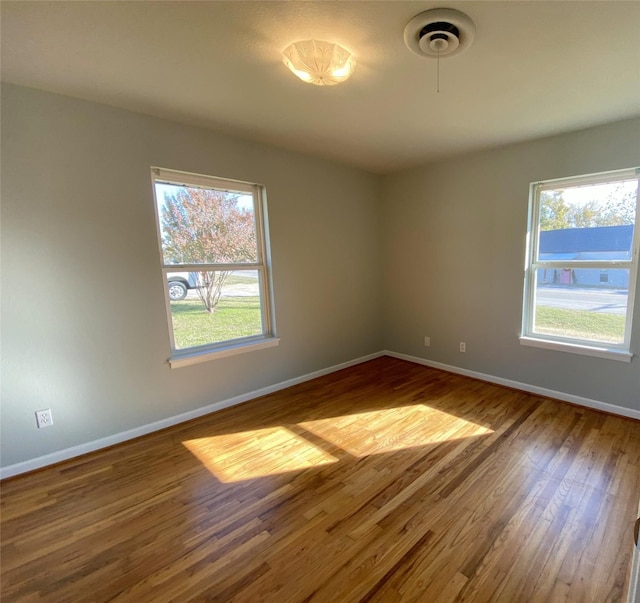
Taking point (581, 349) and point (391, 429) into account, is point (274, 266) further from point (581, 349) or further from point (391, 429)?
point (581, 349)

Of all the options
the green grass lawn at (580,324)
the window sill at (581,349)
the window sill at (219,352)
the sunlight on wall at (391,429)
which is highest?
the green grass lawn at (580,324)

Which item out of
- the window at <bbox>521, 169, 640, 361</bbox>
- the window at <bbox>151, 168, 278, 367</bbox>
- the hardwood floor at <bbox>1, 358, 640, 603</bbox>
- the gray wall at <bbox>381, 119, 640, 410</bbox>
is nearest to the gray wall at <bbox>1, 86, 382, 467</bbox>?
the window at <bbox>151, 168, 278, 367</bbox>

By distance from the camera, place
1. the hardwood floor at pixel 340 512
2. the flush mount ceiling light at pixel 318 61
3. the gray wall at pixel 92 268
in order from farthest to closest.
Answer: the gray wall at pixel 92 268
the flush mount ceiling light at pixel 318 61
the hardwood floor at pixel 340 512

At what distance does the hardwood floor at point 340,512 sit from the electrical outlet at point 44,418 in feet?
1.02

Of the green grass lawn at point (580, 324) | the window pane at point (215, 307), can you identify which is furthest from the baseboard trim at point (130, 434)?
the green grass lawn at point (580, 324)

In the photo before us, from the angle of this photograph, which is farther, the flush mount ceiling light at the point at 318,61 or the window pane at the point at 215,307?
the window pane at the point at 215,307

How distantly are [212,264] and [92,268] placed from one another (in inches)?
35.4

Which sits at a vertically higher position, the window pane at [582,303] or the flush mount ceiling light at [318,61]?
the flush mount ceiling light at [318,61]

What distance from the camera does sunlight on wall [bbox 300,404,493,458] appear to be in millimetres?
2373

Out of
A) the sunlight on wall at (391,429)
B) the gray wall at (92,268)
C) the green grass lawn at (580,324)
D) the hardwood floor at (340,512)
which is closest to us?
the hardwood floor at (340,512)

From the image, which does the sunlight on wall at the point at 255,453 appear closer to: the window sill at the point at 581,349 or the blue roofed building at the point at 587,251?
the window sill at the point at 581,349

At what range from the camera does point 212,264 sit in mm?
2898

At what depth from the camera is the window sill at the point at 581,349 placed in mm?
2674

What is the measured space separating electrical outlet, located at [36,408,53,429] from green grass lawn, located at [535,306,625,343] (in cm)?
418
